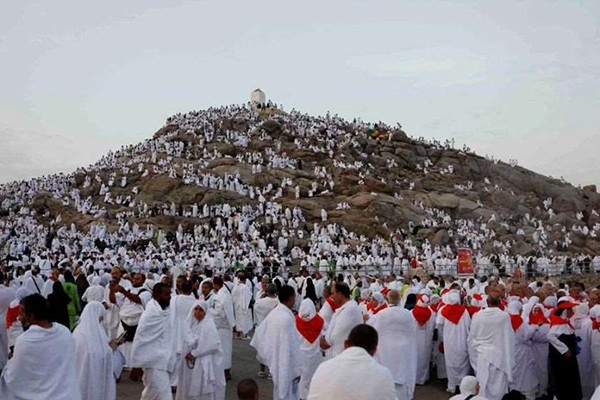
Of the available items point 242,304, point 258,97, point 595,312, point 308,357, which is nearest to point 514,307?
point 595,312

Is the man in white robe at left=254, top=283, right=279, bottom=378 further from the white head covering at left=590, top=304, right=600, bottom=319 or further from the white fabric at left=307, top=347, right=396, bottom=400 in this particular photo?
the white fabric at left=307, top=347, right=396, bottom=400

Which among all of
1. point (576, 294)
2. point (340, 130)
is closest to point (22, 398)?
point (576, 294)

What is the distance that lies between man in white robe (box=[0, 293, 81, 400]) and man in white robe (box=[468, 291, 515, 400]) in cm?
570

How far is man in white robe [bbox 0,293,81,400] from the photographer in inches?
223

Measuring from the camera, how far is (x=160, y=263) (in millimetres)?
30438

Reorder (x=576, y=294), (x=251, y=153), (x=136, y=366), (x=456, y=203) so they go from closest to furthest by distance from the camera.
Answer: (x=136, y=366)
(x=576, y=294)
(x=456, y=203)
(x=251, y=153)

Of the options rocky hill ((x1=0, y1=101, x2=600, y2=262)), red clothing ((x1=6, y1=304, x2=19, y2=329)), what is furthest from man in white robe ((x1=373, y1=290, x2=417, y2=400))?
rocky hill ((x1=0, y1=101, x2=600, y2=262))

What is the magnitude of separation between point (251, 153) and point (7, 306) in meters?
57.8

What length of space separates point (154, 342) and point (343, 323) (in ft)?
7.04

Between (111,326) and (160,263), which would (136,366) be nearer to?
(111,326)

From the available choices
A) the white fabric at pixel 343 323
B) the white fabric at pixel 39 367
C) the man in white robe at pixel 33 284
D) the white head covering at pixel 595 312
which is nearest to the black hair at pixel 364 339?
the white fabric at pixel 39 367

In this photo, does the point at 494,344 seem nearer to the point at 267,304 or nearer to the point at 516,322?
the point at 516,322

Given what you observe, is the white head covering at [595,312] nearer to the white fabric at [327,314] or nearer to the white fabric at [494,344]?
the white fabric at [494,344]

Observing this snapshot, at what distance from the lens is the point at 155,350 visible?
8.03m
